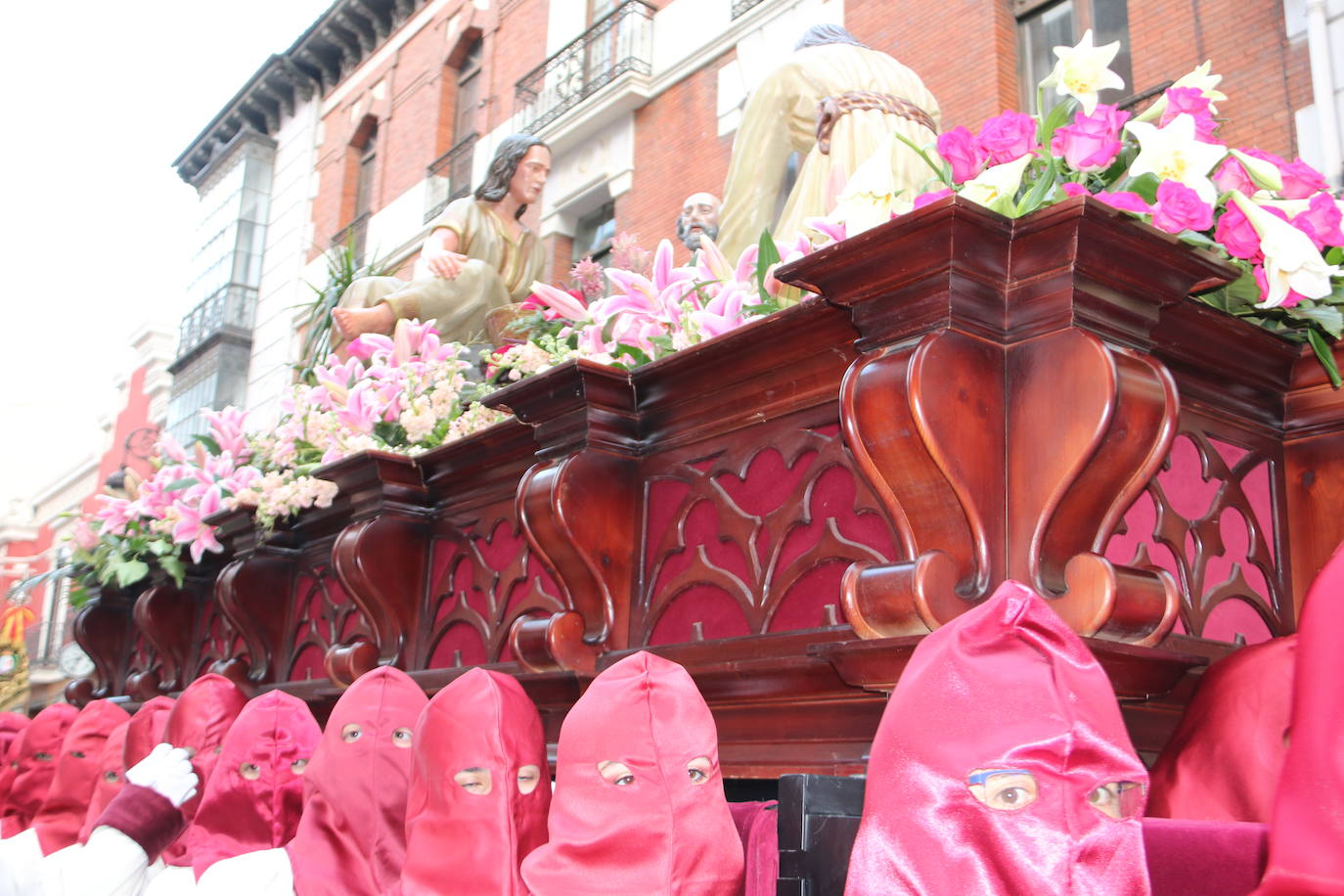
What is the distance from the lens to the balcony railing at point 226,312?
15789mm

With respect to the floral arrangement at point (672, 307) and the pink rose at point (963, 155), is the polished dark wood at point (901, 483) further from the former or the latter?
the pink rose at point (963, 155)

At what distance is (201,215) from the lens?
1766 centimetres

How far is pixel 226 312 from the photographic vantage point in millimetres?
15812

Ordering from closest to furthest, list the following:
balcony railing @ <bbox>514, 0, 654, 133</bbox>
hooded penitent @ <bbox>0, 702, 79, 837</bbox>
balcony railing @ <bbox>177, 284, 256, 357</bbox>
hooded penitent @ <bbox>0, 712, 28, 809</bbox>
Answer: hooded penitent @ <bbox>0, 702, 79, 837</bbox>, hooded penitent @ <bbox>0, 712, 28, 809</bbox>, balcony railing @ <bbox>514, 0, 654, 133</bbox>, balcony railing @ <bbox>177, 284, 256, 357</bbox>

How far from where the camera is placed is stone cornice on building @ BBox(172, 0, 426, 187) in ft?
48.1

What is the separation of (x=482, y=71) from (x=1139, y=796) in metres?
12.0

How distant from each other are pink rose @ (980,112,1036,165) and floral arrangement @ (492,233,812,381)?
0.39 meters

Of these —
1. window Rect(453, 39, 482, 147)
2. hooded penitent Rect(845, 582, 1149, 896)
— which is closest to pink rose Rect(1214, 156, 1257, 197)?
hooded penitent Rect(845, 582, 1149, 896)

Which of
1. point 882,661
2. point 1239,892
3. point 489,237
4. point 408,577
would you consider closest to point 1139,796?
point 1239,892

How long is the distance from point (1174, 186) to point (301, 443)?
2541 mm

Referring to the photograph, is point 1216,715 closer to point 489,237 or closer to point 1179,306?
point 1179,306

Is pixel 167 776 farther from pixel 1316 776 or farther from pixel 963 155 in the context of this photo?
pixel 1316 776

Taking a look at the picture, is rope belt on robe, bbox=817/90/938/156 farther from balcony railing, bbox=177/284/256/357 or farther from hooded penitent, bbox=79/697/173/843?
balcony railing, bbox=177/284/256/357

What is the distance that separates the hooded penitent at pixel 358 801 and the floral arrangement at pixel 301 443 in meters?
0.82
